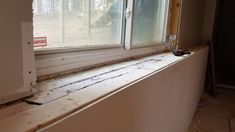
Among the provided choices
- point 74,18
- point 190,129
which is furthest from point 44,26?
point 190,129

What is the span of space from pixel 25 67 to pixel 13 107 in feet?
0.40

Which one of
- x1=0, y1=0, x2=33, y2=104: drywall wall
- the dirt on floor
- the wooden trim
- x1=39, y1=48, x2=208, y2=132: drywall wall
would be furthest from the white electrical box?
the dirt on floor

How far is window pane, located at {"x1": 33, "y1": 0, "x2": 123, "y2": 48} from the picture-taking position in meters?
0.93

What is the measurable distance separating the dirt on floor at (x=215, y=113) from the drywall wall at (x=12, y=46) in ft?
7.52

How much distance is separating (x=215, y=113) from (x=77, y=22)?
8.70 ft

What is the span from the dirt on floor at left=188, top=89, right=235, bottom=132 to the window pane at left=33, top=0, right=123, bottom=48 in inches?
68.1

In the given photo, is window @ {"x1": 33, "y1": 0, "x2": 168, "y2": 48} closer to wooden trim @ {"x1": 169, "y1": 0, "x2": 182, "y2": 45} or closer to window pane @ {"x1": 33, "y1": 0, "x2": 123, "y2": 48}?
window pane @ {"x1": 33, "y1": 0, "x2": 123, "y2": 48}

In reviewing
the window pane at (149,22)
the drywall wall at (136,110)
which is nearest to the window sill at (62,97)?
the drywall wall at (136,110)

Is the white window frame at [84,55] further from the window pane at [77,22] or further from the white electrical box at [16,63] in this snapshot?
the white electrical box at [16,63]

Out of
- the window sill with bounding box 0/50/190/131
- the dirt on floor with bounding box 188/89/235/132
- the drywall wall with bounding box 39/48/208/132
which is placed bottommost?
the dirt on floor with bounding box 188/89/235/132

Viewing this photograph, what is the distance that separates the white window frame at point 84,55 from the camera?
35.8 inches

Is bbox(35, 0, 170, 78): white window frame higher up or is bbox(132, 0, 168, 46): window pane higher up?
bbox(132, 0, 168, 46): window pane

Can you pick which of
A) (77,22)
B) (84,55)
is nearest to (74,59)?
(84,55)

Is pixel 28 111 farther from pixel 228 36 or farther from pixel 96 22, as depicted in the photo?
pixel 228 36
